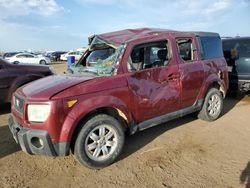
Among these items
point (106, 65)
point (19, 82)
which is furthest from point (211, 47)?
point (19, 82)

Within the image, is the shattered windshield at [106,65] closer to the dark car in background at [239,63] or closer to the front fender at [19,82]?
the front fender at [19,82]

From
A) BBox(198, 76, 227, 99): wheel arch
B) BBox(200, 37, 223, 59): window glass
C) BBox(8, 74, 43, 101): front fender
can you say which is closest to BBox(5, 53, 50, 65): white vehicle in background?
BBox(8, 74, 43, 101): front fender

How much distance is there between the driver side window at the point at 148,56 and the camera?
4.61m

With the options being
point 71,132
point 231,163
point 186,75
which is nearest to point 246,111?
point 186,75

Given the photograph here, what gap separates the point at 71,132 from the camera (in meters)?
3.80

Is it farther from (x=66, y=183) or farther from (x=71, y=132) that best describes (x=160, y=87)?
(x=66, y=183)

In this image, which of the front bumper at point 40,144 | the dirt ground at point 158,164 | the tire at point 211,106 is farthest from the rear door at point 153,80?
the front bumper at point 40,144

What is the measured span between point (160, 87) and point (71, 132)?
5.75ft

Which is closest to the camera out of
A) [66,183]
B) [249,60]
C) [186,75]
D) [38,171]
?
[66,183]

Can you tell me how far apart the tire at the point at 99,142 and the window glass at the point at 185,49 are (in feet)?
6.59

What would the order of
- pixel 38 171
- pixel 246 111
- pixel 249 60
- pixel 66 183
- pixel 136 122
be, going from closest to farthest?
pixel 66 183, pixel 38 171, pixel 136 122, pixel 246 111, pixel 249 60

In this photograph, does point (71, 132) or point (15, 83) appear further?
point (15, 83)

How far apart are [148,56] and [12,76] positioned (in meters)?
3.92

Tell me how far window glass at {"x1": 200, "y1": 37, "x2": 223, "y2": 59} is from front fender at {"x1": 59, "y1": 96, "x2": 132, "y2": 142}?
8.55ft
